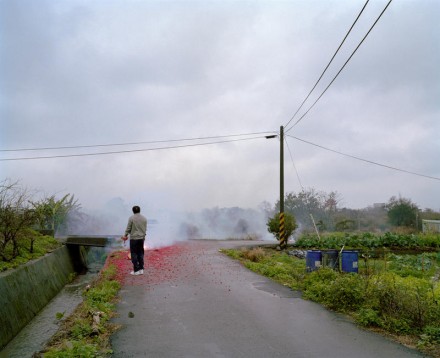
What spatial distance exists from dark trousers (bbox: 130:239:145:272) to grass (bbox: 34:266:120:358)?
316 centimetres

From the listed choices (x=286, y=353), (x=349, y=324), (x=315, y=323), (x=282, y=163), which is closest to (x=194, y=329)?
(x=286, y=353)

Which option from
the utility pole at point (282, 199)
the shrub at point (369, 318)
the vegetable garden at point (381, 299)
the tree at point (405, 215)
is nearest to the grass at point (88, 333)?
the shrub at point (369, 318)

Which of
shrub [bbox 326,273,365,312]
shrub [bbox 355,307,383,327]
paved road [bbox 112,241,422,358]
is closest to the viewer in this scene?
paved road [bbox 112,241,422,358]

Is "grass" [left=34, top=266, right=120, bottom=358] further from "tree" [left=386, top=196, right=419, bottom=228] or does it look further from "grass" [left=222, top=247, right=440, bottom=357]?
"tree" [left=386, top=196, right=419, bottom=228]

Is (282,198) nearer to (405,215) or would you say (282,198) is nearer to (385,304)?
(385,304)

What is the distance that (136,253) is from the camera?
1147 cm

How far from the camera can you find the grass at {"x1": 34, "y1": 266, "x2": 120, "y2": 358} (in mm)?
4902

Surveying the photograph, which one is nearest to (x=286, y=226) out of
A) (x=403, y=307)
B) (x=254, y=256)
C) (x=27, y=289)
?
(x=254, y=256)

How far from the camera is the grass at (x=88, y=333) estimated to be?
16.1ft

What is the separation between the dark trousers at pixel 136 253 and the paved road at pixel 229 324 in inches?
34.4

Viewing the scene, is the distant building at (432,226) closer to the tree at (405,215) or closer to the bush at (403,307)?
the tree at (405,215)

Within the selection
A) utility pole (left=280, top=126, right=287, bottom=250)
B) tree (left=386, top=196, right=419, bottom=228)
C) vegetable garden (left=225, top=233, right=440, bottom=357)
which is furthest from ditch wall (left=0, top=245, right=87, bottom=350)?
tree (left=386, top=196, right=419, bottom=228)

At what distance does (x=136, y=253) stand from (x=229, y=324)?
5.66 m

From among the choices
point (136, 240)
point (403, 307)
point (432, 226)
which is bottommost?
point (403, 307)
